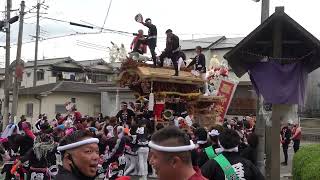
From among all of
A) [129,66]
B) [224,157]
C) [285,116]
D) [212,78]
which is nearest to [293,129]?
[212,78]

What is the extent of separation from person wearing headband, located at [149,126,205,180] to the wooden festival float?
12.2 m

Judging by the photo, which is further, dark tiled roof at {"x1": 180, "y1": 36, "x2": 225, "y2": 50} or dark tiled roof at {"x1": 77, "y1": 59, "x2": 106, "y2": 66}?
dark tiled roof at {"x1": 77, "y1": 59, "x2": 106, "y2": 66}

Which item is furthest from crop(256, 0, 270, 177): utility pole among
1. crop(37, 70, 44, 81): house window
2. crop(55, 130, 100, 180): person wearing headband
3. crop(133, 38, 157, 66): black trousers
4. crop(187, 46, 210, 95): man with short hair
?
crop(37, 70, 44, 81): house window

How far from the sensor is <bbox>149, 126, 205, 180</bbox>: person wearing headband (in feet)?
10.0

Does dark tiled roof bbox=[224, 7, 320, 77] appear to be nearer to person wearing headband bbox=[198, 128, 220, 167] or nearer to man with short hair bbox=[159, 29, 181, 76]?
person wearing headband bbox=[198, 128, 220, 167]

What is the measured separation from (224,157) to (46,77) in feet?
136

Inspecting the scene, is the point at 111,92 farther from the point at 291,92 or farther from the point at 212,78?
the point at 291,92

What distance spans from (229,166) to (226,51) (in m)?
33.8

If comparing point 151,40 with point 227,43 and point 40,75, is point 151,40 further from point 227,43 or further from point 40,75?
point 40,75

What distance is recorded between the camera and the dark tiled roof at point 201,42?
41250mm

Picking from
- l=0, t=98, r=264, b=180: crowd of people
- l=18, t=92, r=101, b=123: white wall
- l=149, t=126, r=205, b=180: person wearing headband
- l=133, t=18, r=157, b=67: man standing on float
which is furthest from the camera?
l=18, t=92, r=101, b=123: white wall

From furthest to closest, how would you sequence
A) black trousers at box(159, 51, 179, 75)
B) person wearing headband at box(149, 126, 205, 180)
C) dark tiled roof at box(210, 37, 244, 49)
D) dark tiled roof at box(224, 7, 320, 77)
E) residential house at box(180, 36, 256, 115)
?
dark tiled roof at box(210, 37, 244, 49), residential house at box(180, 36, 256, 115), black trousers at box(159, 51, 179, 75), dark tiled roof at box(224, 7, 320, 77), person wearing headband at box(149, 126, 205, 180)

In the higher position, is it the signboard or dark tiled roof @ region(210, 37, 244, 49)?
dark tiled roof @ region(210, 37, 244, 49)

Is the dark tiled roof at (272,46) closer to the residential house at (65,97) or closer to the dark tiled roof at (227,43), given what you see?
the residential house at (65,97)
